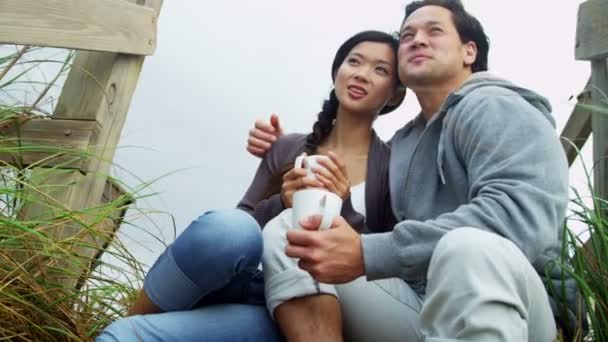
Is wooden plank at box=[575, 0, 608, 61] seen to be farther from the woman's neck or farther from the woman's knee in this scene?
the woman's knee

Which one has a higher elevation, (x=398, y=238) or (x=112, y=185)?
(x=398, y=238)

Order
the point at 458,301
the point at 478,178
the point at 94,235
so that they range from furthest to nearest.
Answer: the point at 94,235 < the point at 478,178 < the point at 458,301

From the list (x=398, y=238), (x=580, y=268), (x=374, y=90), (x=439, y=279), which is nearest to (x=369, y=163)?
(x=374, y=90)

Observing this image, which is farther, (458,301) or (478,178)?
(478,178)

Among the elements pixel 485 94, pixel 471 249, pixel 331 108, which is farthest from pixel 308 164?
pixel 331 108

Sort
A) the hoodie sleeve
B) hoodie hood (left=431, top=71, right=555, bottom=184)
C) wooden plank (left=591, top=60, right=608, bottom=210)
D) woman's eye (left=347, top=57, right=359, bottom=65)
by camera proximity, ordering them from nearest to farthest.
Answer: the hoodie sleeve
hoodie hood (left=431, top=71, right=555, bottom=184)
woman's eye (left=347, top=57, right=359, bottom=65)
wooden plank (left=591, top=60, right=608, bottom=210)

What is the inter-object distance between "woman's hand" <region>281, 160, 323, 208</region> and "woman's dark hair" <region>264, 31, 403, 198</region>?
0.38 meters

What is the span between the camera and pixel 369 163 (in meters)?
2.38

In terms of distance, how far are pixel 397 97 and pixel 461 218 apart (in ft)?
4.01

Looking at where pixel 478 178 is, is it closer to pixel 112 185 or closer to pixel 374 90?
pixel 374 90

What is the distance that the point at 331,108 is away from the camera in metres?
2.74

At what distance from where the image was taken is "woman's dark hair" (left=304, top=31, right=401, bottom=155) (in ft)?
8.54

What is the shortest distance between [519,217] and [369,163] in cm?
92

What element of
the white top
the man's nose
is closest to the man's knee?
the white top
